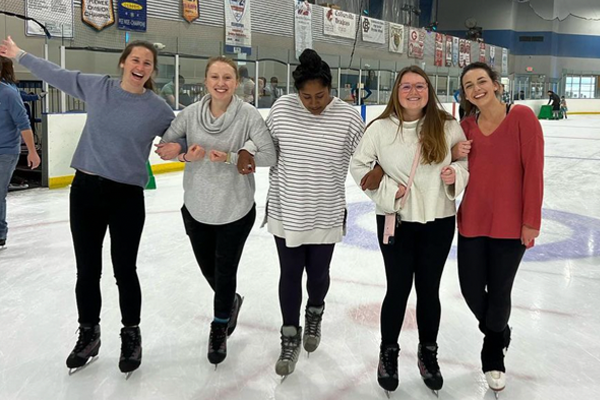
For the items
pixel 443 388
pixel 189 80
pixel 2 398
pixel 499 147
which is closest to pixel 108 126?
pixel 2 398

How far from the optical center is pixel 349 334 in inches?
118

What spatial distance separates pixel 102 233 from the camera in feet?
8.03

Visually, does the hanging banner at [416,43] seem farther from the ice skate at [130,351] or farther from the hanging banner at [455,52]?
the ice skate at [130,351]

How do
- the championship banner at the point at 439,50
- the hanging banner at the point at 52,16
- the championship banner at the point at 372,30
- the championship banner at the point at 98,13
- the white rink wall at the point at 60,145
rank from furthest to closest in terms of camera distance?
the championship banner at the point at 439,50, the championship banner at the point at 372,30, the championship banner at the point at 98,13, the hanging banner at the point at 52,16, the white rink wall at the point at 60,145

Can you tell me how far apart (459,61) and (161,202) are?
19.9m

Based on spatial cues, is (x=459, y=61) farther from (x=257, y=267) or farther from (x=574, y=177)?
(x=257, y=267)

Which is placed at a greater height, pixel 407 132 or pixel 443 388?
pixel 407 132

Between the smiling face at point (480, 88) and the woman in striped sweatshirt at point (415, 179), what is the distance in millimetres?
116

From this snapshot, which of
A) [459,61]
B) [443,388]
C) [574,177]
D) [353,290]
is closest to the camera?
[443,388]

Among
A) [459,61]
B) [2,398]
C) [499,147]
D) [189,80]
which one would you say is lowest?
[2,398]

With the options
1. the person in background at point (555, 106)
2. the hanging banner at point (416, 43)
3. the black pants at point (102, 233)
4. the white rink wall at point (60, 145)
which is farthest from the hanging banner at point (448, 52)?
the black pants at point (102, 233)

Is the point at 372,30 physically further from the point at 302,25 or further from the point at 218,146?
the point at 218,146

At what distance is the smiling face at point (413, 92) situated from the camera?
Answer: 7.28 feet

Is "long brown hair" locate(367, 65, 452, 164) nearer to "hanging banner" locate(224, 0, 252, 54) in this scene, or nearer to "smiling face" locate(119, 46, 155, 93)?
"smiling face" locate(119, 46, 155, 93)
